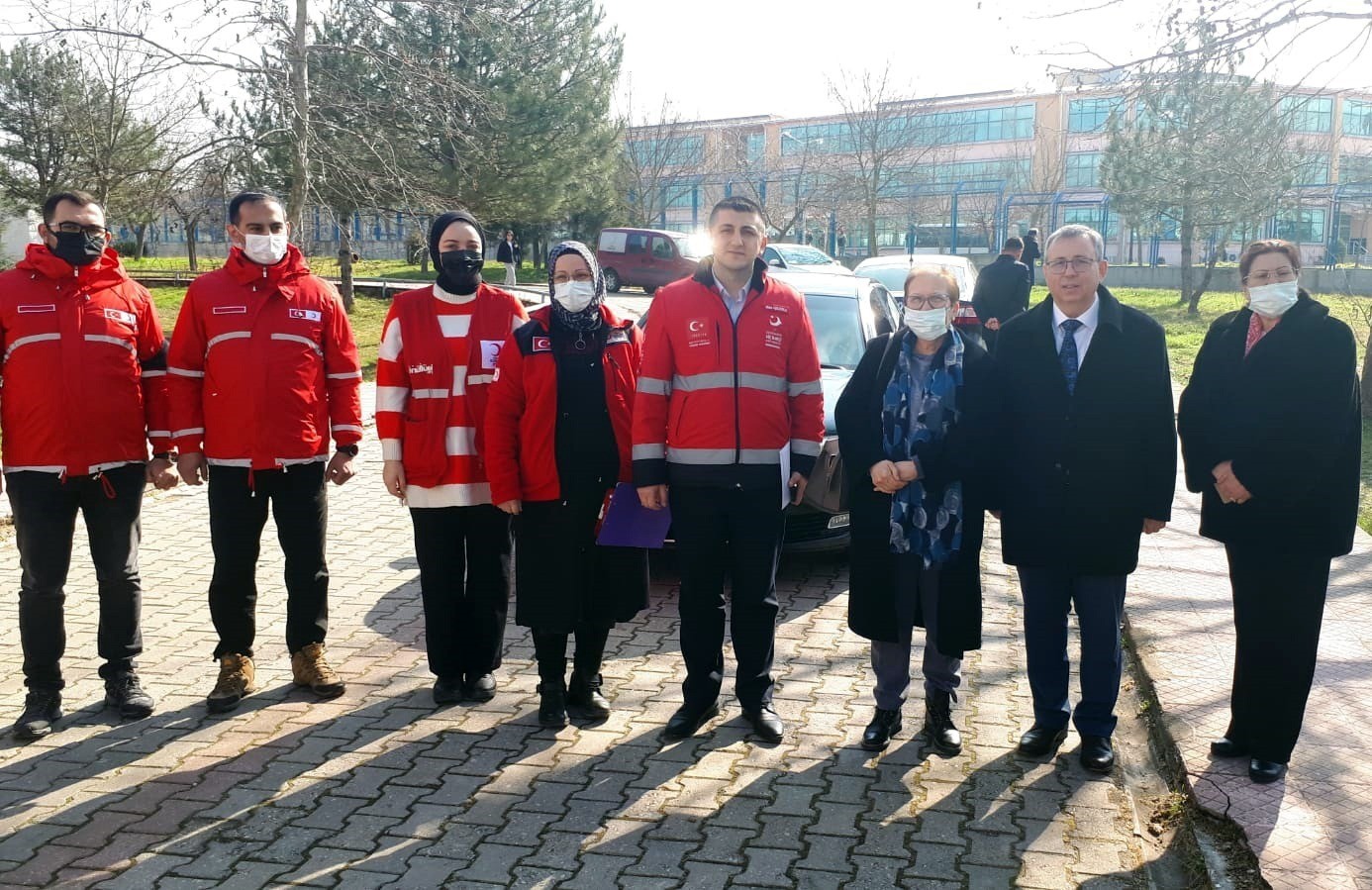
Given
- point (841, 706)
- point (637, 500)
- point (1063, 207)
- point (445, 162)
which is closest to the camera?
point (637, 500)

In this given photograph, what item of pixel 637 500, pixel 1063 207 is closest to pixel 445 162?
pixel 637 500

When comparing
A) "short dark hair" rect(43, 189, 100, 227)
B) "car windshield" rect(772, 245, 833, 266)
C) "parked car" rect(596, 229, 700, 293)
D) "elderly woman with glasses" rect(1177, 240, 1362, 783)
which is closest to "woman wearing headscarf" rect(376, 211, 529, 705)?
"short dark hair" rect(43, 189, 100, 227)

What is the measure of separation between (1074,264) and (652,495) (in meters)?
1.83

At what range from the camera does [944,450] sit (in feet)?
14.9

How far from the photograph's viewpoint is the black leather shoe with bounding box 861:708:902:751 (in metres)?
4.70

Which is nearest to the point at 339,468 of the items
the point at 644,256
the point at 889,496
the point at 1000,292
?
the point at 889,496

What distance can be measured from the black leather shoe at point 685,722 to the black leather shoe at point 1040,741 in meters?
1.27

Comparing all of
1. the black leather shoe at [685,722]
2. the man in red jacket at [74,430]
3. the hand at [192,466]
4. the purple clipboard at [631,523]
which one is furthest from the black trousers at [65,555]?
the black leather shoe at [685,722]

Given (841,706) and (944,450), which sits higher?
(944,450)

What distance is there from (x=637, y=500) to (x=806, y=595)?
95.9 inches

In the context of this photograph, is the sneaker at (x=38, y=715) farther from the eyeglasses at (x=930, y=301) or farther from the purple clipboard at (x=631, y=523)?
the eyeglasses at (x=930, y=301)

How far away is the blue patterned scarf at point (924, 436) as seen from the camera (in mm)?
4574

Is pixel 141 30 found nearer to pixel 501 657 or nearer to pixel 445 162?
pixel 445 162

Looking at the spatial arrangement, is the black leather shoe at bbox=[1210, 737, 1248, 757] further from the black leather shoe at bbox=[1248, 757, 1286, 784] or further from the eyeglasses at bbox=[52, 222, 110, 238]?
the eyeglasses at bbox=[52, 222, 110, 238]
